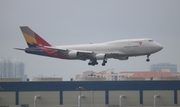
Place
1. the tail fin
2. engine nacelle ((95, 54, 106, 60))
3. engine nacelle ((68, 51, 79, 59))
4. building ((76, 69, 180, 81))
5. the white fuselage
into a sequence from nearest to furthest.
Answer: building ((76, 69, 180, 81)) → the white fuselage → engine nacelle ((95, 54, 106, 60)) → engine nacelle ((68, 51, 79, 59)) → the tail fin

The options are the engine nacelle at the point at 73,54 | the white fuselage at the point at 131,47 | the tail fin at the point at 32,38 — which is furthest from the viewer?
the tail fin at the point at 32,38

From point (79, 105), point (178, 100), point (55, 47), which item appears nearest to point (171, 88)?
point (178, 100)

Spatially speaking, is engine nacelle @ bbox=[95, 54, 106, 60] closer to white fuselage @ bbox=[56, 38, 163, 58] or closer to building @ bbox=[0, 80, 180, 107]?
white fuselage @ bbox=[56, 38, 163, 58]

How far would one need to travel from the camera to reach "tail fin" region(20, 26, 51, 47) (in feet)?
447

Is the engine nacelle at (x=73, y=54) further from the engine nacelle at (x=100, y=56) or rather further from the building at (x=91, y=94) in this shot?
the building at (x=91, y=94)

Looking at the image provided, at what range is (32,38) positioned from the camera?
137000 millimetres

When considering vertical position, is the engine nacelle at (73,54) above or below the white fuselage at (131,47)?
below

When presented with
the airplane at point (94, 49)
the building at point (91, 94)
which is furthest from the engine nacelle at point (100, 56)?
the building at point (91, 94)

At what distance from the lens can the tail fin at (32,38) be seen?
136250 millimetres

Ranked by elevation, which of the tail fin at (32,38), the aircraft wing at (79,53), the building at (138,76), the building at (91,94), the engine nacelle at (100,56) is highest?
the tail fin at (32,38)

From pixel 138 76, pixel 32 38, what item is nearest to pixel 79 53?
pixel 32 38

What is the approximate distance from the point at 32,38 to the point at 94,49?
52.2ft

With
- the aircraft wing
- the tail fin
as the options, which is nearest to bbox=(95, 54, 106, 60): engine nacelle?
the aircraft wing

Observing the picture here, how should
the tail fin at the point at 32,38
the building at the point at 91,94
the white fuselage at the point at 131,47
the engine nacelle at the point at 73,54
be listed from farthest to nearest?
1. the tail fin at the point at 32,38
2. the engine nacelle at the point at 73,54
3. the white fuselage at the point at 131,47
4. the building at the point at 91,94
